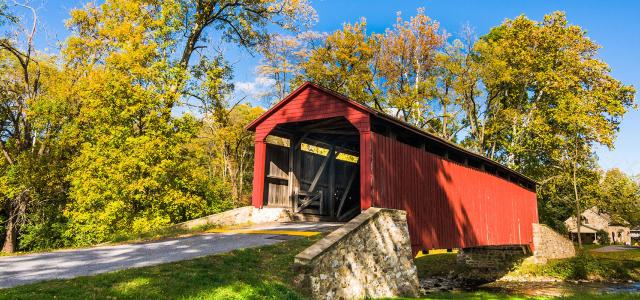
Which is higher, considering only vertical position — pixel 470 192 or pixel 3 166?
pixel 3 166

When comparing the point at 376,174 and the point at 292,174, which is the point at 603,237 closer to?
the point at 292,174

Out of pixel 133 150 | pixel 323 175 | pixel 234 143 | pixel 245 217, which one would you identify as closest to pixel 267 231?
pixel 245 217

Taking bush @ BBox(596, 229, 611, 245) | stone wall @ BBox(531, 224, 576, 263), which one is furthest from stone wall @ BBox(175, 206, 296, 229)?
bush @ BBox(596, 229, 611, 245)

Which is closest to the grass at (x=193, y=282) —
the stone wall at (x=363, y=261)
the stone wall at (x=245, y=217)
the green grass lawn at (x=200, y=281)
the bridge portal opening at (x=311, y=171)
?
the green grass lawn at (x=200, y=281)

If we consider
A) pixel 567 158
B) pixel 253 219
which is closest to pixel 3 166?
pixel 253 219

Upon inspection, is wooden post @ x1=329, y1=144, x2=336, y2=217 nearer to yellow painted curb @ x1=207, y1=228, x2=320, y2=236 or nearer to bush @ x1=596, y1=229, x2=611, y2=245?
yellow painted curb @ x1=207, y1=228, x2=320, y2=236

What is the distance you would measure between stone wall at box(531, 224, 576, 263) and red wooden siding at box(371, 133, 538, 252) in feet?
14.2

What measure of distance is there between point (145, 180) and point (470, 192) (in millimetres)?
12945

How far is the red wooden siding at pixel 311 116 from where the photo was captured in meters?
11.2

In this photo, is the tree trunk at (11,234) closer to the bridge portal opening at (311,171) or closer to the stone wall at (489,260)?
the bridge portal opening at (311,171)

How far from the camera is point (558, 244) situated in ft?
81.9

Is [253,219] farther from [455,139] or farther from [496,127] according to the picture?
[455,139]

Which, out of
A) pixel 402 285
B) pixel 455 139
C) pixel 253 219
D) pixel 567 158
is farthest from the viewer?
pixel 455 139

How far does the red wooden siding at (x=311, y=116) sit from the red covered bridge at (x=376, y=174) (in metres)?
0.03
